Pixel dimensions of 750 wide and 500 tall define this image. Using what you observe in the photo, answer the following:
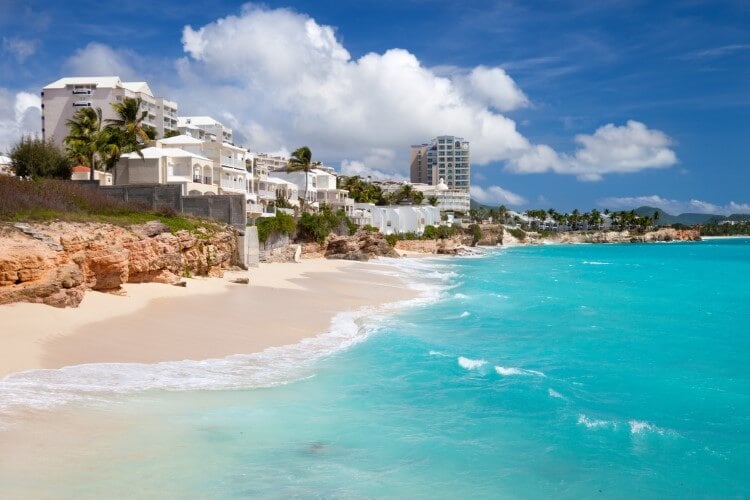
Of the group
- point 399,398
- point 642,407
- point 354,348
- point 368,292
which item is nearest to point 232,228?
point 368,292

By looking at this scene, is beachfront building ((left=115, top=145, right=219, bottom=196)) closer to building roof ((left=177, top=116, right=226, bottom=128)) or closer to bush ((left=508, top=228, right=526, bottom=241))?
building roof ((left=177, top=116, right=226, bottom=128))

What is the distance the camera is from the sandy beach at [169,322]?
14.8m

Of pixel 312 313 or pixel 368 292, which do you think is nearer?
pixel 312 313

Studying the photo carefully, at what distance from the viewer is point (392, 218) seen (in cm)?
9412

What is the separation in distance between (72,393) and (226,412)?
3115mm

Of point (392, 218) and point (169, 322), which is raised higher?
point (392, 218)

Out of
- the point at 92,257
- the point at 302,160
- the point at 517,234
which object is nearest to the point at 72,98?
the point at 302,160

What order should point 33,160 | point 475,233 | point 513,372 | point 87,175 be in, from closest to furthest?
point 513,372
point 33,160
point 87,175
point 475,233

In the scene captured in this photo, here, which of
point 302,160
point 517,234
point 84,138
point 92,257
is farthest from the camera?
point 517,234

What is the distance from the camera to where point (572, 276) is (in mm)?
54031

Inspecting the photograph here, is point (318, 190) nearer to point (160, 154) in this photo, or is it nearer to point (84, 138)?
point (84, 138)

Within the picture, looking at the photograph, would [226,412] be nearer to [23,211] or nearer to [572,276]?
[23,211]

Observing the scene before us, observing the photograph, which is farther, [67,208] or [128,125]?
[128,125]

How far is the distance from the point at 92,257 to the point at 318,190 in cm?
6151
